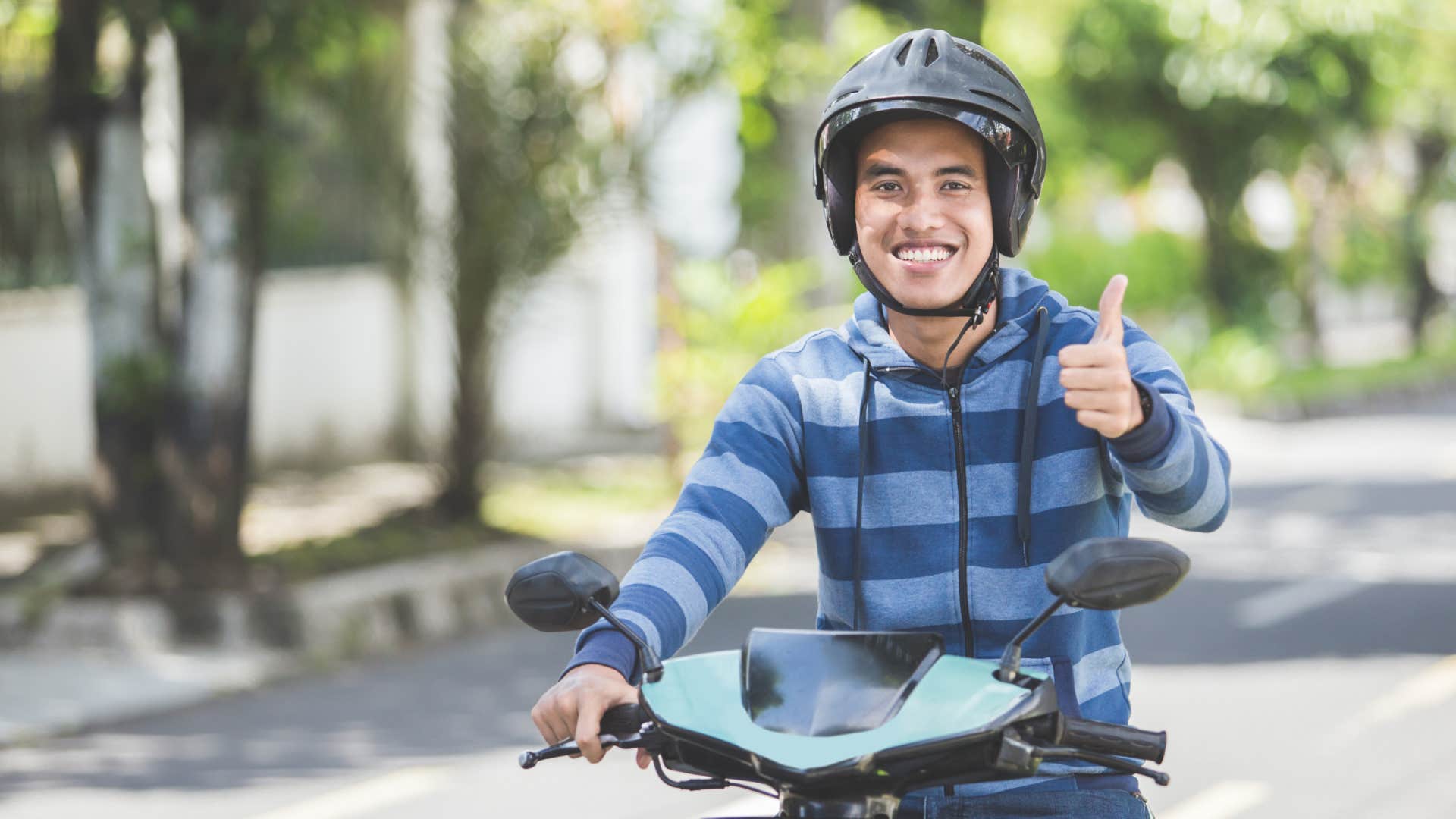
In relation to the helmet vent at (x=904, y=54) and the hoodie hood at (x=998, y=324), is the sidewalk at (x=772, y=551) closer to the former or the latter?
the hoodie hood at (x=998, y=324)

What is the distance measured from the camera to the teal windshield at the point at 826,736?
202cm

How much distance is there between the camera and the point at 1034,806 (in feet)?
7.93

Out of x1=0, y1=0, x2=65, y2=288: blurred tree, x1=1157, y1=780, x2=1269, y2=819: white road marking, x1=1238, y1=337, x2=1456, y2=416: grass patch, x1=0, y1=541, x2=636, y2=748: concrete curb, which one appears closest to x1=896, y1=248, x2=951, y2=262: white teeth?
x1=1157, y1=780, x2=1269, y2=819: white road marking

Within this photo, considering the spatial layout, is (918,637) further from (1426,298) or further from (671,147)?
(1426,298)

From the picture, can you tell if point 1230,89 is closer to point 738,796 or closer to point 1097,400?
point 738,796

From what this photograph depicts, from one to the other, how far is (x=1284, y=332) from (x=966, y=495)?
26.2 meters

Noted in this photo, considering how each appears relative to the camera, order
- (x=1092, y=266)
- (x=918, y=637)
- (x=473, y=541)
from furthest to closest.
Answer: (x=1092, y=266) → (x=473, y=541) → (x=918, y=637)

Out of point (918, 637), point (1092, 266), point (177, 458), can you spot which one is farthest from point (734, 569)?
point (1092, 266)

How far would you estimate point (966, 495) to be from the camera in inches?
101

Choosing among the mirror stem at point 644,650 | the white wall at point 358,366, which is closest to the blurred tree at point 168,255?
the white wall at point 358,366

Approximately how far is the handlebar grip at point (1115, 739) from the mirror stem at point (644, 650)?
0.46m

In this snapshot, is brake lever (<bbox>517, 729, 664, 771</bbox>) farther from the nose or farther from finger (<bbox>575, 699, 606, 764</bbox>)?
the nose

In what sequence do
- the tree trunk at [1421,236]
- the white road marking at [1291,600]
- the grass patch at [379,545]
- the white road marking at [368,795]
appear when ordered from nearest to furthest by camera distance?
the white road marking at [368,795] < the white road marking at [1291,600] < the grass patch at [379,545] < the tree trunk at [1421,236]

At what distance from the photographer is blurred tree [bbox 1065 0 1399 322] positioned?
23.2 m
